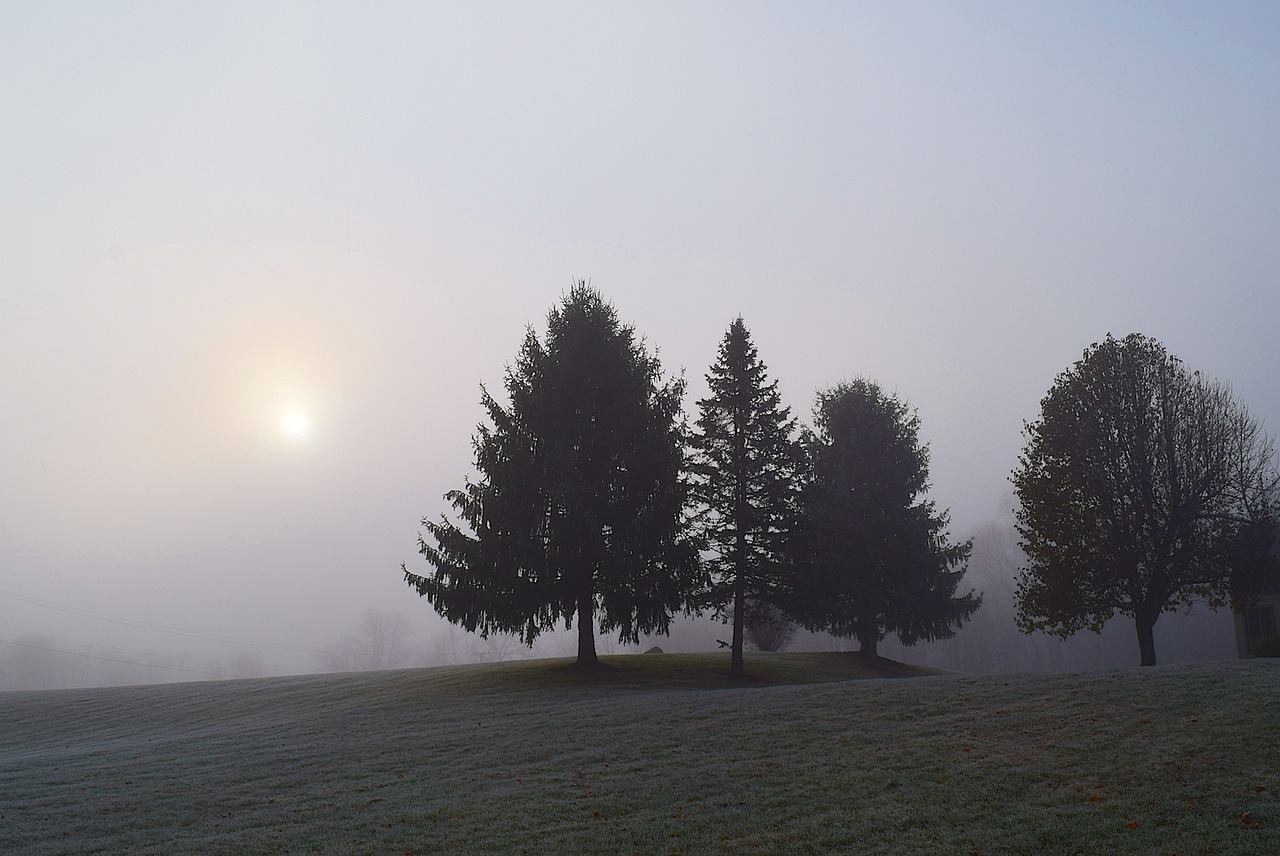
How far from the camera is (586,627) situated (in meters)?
30.0

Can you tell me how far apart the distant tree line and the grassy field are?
6901 mm

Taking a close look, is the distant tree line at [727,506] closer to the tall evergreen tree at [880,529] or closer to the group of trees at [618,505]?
the group of trees at [618,505]

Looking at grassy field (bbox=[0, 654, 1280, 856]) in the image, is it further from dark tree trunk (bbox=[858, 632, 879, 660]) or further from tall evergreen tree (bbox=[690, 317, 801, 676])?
dark tree trunk (bbox=[858, 632, 879, 660])

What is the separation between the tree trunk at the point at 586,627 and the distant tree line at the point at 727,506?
0.08 metres

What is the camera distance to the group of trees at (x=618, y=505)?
29078 millimetres

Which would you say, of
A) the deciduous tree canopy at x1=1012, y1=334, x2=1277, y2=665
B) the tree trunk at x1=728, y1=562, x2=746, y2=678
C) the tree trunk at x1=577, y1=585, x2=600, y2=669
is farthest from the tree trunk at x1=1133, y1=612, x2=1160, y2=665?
the tree trunk at x1=577, y1=585, x2=600, y2=669

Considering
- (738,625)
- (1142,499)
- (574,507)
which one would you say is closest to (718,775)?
(574,507)

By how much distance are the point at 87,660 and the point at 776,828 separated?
143 m

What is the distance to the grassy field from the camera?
10891 millimetres

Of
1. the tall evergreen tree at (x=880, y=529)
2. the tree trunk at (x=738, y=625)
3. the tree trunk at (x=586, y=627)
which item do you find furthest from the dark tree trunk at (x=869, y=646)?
the tree trunk at (x=586, y=627)

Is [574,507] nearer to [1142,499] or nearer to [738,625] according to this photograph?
[738,625]

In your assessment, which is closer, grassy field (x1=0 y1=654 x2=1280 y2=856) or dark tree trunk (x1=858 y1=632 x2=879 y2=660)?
grassy field (x1=0 y1=654 x2=1280 y2=856)

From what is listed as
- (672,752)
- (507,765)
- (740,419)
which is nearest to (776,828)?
(672,752)

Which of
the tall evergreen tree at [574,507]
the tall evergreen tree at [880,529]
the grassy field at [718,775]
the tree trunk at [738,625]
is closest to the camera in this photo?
the grassy field at [718,775]
